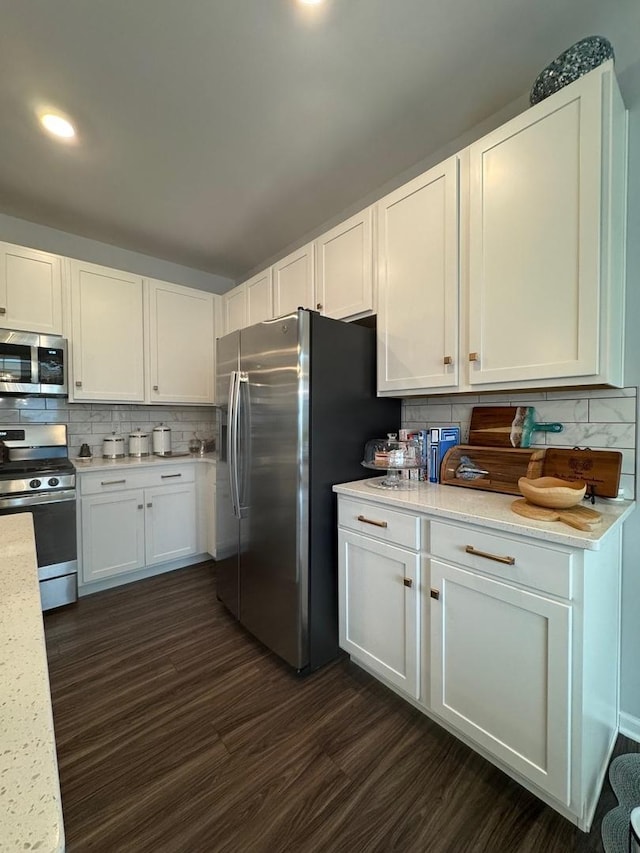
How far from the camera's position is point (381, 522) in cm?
157

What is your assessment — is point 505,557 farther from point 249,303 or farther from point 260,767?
point 249,303

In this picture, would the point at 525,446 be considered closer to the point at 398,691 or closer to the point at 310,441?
the point at 310,441

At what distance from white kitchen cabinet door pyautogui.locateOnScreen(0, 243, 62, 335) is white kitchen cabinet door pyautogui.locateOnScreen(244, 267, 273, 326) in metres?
1.36

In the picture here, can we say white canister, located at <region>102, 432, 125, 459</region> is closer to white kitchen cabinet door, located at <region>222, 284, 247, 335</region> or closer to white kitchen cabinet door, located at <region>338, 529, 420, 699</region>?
white kitchen cabinet door, located at <region>222, 284, 247, 335</region>

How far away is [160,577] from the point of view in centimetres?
287

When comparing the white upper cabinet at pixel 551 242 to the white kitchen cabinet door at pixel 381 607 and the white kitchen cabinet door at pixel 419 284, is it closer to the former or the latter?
the white kitchen cabinet door at pixel 419 284

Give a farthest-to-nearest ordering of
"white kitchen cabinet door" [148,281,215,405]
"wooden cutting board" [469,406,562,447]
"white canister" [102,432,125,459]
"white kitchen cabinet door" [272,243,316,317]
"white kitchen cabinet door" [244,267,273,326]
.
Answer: "white kitchen cabinet door" [148,281,215,405]
"white canister" [102,432,125,459]
"white kitchen cabinet door" [244,267,273,326]
"white kitchen cabinet door" [272,243,316,317]
"wooden cutting board" [469,406,562,447]

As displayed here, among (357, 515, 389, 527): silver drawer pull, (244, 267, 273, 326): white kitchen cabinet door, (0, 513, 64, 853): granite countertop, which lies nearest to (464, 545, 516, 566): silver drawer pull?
(357, 515, 389, 527): silver drawer pull

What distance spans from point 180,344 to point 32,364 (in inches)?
42.8

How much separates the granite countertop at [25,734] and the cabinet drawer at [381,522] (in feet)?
3.87

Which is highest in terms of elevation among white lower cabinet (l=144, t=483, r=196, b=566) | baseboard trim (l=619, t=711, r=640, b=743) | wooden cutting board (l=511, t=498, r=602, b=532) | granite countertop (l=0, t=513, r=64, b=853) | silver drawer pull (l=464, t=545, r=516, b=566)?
wooden cutting board (l=511, t=498, r=602, b=532)

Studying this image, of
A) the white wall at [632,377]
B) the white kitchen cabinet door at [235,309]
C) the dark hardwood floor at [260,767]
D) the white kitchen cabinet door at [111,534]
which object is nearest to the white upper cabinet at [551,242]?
the white wall at [632,377]

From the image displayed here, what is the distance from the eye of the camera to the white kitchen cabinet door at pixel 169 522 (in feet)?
9.11

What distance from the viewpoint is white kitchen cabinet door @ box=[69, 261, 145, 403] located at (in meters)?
2.72
